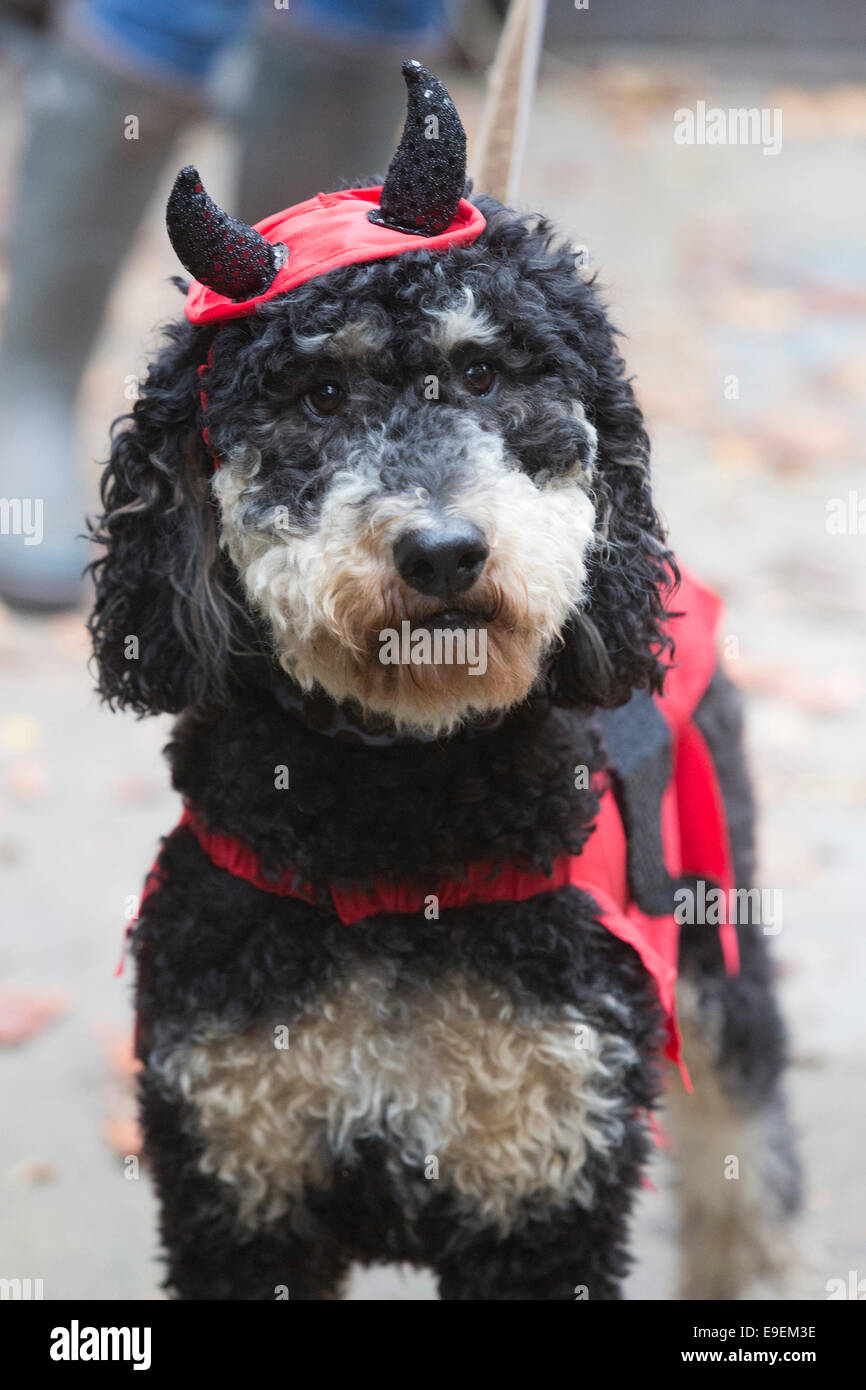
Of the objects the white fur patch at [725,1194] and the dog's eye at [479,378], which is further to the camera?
the white fur patch at [725,1194]

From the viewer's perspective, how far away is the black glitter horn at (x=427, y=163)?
170 centimetres

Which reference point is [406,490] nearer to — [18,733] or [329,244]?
[329,244]

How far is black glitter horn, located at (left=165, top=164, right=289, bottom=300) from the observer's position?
1670 millimetres

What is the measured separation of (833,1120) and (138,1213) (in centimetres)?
131

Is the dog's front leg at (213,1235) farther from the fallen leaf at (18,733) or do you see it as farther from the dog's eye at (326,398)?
the fallen leaf at (18,733)

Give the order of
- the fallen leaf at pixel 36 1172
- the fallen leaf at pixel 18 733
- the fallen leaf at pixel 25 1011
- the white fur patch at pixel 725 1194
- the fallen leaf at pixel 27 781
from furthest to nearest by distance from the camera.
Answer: the fallen leaf at pixel 18 733 < the fallen leaf at pixel 27 781 < the fallen leaf at pixel 25 1011 < the fallen leaf at pixel 36 1172 < the white fur patch at pixel 725 1194

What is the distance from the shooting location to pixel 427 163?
1709 mm

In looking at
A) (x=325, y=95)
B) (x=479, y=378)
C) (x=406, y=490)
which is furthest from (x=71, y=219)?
(x=406, y=490)

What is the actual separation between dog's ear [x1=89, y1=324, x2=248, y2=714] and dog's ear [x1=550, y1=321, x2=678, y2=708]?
1.34 feet

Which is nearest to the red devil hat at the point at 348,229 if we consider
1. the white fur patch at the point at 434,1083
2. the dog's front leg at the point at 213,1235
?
the white fur patch at the point at 434,1083

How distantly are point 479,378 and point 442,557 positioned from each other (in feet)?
0.85

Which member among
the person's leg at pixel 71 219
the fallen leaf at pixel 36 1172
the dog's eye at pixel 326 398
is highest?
the person's leg at pixel 71 219

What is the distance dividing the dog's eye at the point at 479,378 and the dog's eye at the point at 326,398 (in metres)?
A: 0.14

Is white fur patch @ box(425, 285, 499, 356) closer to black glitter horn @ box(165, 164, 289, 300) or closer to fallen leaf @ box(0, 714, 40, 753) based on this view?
black glitter horn @ box(165, 164, 289, 300)
